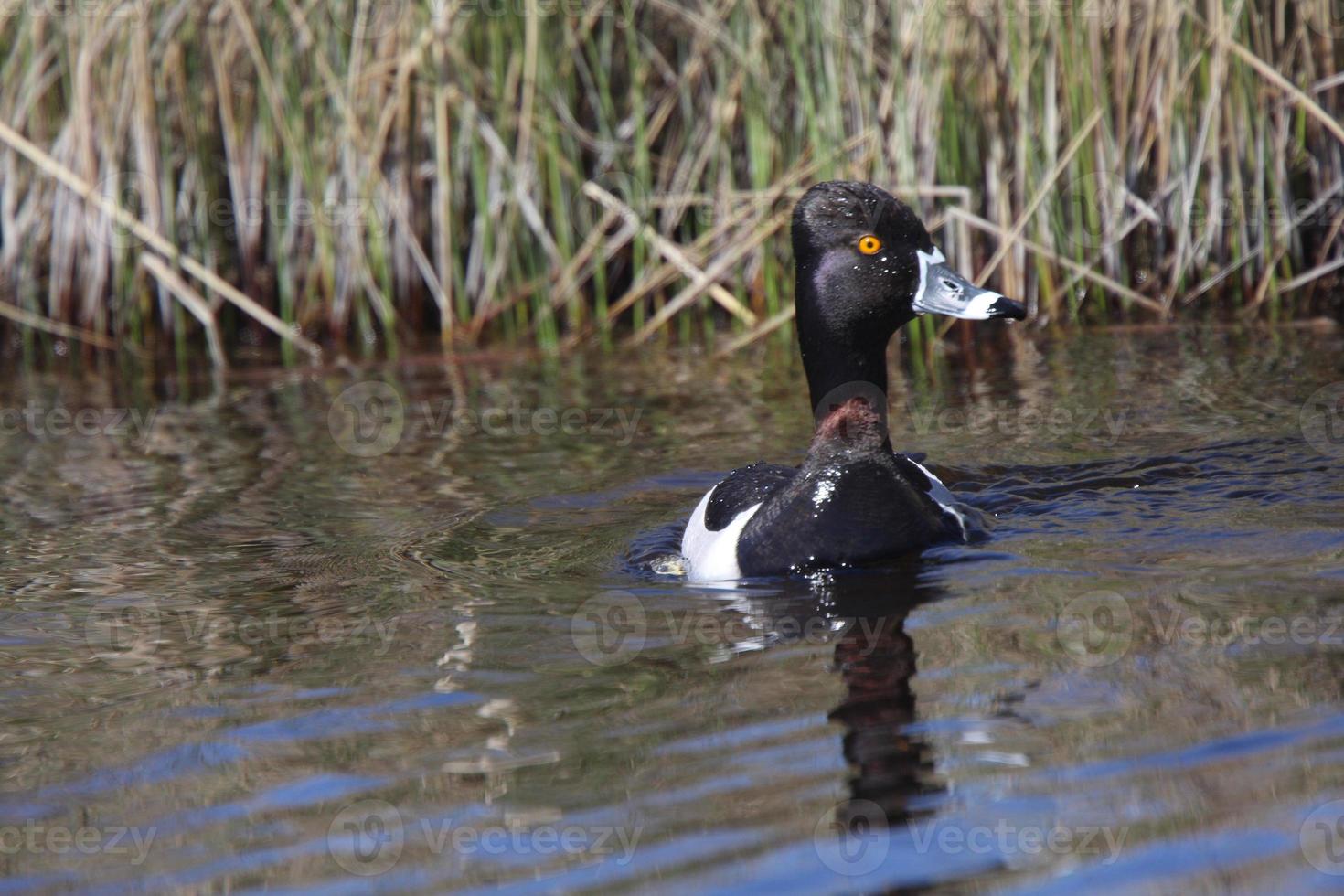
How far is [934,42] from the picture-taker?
7.74m

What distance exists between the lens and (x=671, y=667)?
393cm

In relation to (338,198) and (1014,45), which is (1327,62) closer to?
(1014,45)
